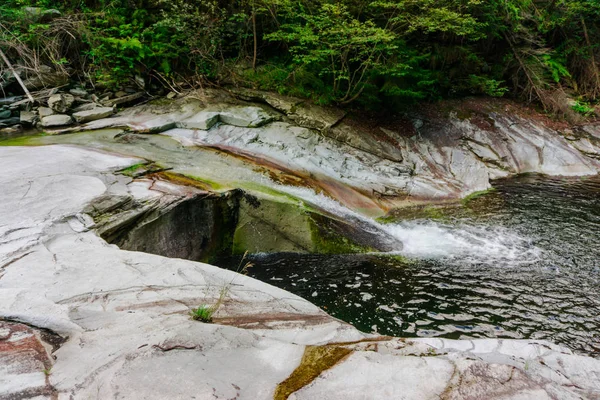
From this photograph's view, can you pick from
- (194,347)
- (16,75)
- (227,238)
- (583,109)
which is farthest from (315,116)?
(583,109)

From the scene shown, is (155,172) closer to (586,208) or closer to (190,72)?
(190,72)

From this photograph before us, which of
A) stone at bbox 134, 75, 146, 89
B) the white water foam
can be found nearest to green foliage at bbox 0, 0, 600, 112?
stone at bbox 134, 75, 146, 89

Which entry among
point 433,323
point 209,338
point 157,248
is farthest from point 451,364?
point 157,248

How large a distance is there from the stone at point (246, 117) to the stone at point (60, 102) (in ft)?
14.4

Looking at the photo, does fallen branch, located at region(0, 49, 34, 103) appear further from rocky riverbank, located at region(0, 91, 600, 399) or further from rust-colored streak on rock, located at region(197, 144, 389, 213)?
rust-colored streak on rock, located at region(197, 144, 389, 213)

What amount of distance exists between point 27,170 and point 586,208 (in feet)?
40.1

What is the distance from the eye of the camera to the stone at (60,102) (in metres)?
10.3

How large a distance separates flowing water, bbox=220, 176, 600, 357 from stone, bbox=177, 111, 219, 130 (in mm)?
3568

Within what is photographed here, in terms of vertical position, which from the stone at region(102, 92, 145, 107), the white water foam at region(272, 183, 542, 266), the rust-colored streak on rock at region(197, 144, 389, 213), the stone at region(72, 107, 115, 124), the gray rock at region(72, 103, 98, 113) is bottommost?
the white water foam at region(272, 183, 542, 266)

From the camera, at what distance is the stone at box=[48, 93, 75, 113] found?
1030cm

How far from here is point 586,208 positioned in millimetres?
9180

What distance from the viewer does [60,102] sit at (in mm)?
10367

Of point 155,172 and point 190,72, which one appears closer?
point 155,172

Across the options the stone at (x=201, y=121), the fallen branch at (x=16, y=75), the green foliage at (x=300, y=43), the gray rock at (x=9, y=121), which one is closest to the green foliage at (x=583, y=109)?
the green foliage at (x=300, y=43)
